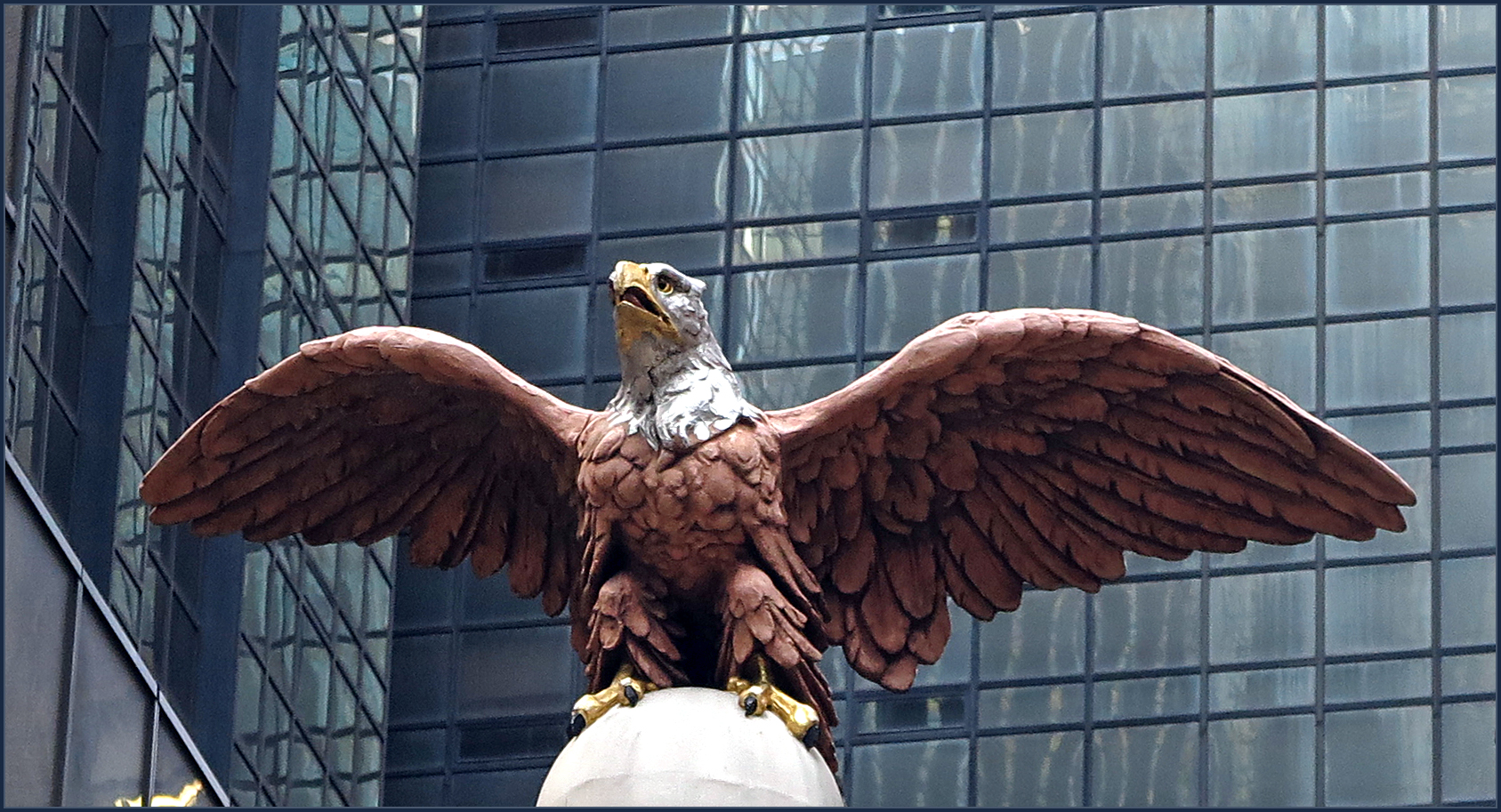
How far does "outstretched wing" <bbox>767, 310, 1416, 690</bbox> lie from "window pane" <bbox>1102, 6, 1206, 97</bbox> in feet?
109

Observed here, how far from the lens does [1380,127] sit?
5681 centimetres

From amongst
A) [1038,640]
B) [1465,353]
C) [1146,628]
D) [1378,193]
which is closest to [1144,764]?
[1146,628]

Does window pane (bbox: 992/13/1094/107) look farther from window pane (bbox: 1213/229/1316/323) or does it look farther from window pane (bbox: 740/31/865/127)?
window pane (bbox: 1213/229/1316/323)

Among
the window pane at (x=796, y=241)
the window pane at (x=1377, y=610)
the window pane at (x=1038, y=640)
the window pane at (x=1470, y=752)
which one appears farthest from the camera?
the window pane at (x=796, y=241)

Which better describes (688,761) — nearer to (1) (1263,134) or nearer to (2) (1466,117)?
(1) (1263,134)

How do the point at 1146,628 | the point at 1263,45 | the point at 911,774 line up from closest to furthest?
the point at 1146,628 < the point at 911,774 < the point at 1263,45

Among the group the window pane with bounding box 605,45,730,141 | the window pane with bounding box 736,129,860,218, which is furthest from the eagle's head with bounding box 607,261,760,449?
the window pane with bounding box 605,45,730,141

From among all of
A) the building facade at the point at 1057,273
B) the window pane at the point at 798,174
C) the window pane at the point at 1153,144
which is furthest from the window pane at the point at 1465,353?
the window pane at the point at 798,174

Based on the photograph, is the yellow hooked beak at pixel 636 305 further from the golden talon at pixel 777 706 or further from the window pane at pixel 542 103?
the window pane at pixel 542 103

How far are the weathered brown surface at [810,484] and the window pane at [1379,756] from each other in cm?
2950

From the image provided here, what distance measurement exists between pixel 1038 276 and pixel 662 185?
572cm

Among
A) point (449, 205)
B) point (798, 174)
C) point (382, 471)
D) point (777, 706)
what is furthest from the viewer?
point (449, 205)

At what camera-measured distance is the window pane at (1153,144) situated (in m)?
57.2

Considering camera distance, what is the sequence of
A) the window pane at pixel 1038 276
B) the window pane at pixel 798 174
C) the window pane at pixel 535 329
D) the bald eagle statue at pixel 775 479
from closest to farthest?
1. the bald eagle statue at pixel 775 479
2. the window pane at pixel 1038 276
3. the window pane at pixel 798 174
4. the window pane at pixel 535 329
